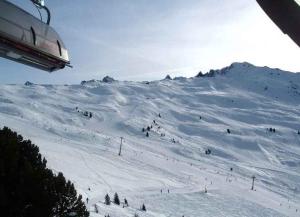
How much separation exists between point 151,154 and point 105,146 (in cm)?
911

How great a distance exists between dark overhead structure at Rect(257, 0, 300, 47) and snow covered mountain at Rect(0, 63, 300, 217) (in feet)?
135

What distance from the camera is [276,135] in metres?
161

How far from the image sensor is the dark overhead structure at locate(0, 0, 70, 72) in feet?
20.0

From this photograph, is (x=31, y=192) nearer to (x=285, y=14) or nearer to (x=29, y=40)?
(x=29, y=40)

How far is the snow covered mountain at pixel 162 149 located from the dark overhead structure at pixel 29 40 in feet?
116

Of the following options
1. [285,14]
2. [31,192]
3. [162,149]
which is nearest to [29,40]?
[285,14]

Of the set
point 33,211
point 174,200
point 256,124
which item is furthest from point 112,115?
point 33,211

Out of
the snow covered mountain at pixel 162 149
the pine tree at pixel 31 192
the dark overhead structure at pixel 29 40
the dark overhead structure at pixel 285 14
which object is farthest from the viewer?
the snow covered mountain at pixel 162 149

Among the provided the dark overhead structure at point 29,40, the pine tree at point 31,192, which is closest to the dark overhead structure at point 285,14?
the dark overhead structure at point 29,40

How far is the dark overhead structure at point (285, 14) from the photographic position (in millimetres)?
1567

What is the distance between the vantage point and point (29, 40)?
21.5 feet

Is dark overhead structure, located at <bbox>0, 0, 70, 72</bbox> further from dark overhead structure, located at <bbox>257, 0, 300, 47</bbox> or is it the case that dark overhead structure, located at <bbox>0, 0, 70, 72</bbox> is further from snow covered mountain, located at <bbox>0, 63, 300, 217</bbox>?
snow covered mountain, located at <bbox>0, 63, 300, 217</bbox>

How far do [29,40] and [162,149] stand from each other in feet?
335

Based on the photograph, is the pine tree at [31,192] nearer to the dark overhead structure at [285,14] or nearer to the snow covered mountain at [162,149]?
the dark overhead structure at [285,14]
